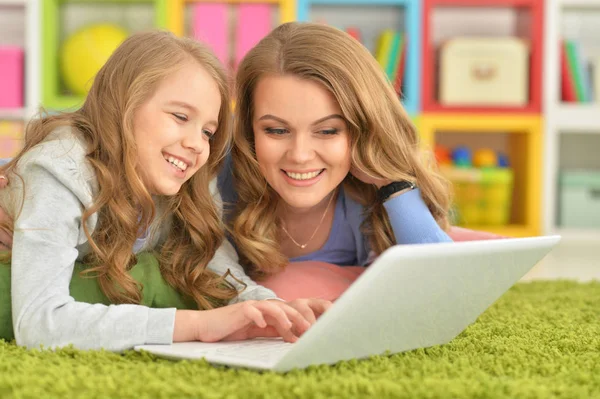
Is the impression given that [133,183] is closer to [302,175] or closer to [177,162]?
[177,162]

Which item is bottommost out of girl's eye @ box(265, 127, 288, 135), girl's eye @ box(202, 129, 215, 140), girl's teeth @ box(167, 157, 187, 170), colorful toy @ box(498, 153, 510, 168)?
colorful toy @ box(498, 153, 510, 168)

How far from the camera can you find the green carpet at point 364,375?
0.79 meters

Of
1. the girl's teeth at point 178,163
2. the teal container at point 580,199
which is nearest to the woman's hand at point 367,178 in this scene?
the girl's teeth at point 178,163

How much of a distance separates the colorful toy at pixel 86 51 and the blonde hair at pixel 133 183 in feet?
5.68

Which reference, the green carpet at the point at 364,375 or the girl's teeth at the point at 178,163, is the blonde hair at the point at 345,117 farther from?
the green carpet at the point at 364,375

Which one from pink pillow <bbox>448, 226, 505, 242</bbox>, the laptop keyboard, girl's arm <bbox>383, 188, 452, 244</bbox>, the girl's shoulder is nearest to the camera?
the laptop keyboard

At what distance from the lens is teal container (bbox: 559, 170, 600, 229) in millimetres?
3127

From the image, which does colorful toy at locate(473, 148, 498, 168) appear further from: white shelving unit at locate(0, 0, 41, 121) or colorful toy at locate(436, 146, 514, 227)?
white shelving unit at locate(0, 0, 41, 121)

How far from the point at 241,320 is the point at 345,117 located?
42 cm

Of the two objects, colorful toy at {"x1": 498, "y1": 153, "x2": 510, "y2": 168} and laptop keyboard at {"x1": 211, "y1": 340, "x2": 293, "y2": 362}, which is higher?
colorful toy at {"x1": 498, "y1": 153, "x2": 510, "y2": 168}

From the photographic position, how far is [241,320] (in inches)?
40.6

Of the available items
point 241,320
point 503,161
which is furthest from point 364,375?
point 503,161

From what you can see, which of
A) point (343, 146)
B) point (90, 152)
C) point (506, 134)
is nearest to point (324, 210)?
point (343, 146)

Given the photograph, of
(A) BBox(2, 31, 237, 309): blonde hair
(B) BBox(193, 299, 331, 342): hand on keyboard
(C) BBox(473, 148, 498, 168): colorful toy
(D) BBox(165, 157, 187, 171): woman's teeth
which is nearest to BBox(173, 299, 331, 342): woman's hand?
(B) BBox(193, 299, 331, 342): hand on keyboard
